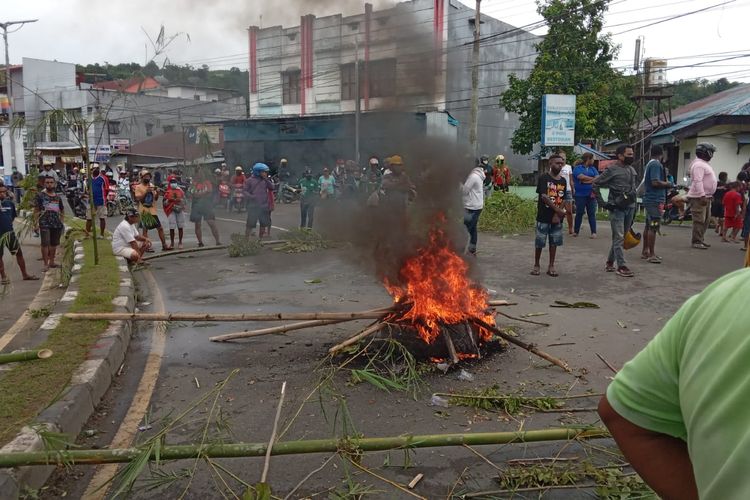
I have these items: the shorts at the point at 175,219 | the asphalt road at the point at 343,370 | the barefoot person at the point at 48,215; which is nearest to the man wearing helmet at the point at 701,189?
the asphalt road at the point at 343,370

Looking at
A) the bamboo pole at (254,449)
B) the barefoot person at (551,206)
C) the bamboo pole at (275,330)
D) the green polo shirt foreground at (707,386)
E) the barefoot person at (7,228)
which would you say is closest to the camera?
the green polo shirt foreground at (707,386)

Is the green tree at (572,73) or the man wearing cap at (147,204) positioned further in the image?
the green tree at (572,73)

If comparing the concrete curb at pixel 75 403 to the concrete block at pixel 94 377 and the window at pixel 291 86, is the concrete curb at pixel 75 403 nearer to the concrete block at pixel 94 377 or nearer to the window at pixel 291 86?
the concrete block at pixel 94 377

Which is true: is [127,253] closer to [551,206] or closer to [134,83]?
[134,83]

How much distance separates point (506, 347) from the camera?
18.4ft

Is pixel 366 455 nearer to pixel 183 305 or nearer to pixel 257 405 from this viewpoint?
pixel 257 405

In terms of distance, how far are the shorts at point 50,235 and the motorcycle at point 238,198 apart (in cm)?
990

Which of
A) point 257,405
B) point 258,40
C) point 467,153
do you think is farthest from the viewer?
point 467,153

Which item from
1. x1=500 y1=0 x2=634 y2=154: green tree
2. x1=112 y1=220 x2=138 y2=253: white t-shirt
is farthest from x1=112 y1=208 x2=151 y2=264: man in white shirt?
x1=500 y1=0 x2=634 y2=154: green tree

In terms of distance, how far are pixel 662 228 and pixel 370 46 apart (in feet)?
36.0

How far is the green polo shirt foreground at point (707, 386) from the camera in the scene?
3.23 ft

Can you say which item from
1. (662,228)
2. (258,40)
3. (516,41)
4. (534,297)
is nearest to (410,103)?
(258,40)

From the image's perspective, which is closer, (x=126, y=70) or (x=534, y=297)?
(x=534, y=297)

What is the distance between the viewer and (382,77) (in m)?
6.93
